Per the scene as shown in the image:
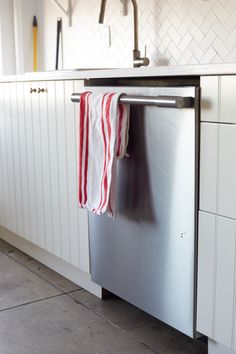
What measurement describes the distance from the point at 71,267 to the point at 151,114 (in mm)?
936

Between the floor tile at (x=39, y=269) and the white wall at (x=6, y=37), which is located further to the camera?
the white wall at (x=6, y=37)

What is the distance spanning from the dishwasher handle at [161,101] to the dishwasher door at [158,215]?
0.08 ft

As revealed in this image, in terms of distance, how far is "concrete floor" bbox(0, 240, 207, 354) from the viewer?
168cm

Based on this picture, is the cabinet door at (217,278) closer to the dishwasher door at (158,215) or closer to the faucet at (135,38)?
the dishwasher door at (158,215)

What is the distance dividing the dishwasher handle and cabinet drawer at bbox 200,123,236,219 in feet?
0.24

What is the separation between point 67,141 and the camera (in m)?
1.99

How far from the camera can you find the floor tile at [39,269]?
2.19 m

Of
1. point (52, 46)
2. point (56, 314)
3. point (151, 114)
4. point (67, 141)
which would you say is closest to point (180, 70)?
point (151, 114)

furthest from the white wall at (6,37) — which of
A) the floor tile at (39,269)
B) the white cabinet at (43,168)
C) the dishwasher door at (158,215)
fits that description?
the dishwasher door at (158,215)

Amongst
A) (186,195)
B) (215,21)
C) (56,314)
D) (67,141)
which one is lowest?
(56,314)

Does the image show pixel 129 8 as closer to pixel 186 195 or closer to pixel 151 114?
pixel 151 114

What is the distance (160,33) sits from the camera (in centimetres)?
234

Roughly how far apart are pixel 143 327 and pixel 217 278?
0.52 m

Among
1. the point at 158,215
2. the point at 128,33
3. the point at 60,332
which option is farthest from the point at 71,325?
the point at 128,33
